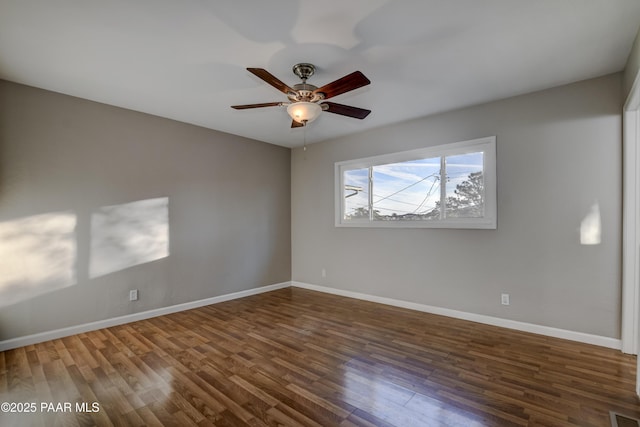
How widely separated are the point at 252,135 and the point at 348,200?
1.89m

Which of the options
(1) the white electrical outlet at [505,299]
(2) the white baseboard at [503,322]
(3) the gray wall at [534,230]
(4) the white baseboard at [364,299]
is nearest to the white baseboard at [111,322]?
(4) the white baseboard at [364,299]

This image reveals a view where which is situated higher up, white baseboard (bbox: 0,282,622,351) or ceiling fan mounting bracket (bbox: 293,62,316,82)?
ceiling fan mounting bracket (bbox: 293,62,316,82)

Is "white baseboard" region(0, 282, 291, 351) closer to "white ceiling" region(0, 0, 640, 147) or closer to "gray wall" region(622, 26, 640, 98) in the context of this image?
"white ceiling" region(0, 0, 640, 147)

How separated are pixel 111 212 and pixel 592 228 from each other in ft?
17.0

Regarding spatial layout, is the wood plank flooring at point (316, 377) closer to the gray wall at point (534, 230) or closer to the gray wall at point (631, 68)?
the gray wall at point (534, 230)

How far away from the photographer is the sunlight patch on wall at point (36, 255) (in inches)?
114

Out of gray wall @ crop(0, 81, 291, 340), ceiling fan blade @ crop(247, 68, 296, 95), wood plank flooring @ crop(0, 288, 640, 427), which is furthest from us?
gray wall @ crop(0, 81, 291, 340)

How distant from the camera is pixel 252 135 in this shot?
15.9 feet

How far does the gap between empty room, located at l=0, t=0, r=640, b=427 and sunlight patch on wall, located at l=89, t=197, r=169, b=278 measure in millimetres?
23

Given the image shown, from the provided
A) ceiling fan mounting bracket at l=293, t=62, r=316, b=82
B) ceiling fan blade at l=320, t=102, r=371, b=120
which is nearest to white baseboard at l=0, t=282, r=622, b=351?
ceiling fan blade at l=320, t=102, r=371, b=120

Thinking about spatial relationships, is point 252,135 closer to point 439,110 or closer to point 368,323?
point 439,110

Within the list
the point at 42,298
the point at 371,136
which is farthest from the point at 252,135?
the point at 42,298

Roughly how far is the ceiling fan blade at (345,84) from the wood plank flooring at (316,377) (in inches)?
87.3

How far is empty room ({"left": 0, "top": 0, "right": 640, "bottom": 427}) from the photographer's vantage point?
2.03 meters
